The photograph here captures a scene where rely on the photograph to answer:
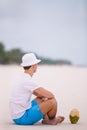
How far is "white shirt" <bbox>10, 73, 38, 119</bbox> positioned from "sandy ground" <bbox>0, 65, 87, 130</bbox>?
13cm

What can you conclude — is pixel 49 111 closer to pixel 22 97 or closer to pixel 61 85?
pixel 22 97

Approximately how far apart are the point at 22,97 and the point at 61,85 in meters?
0.66

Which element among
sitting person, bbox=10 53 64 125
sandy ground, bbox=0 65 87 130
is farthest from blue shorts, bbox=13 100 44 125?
sandy ground, bbox=0 65 87 130

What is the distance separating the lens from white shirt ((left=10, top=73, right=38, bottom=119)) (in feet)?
6.93

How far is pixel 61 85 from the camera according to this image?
9.03 feet

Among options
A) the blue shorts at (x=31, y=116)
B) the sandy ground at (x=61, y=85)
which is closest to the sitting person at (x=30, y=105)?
the blue shorts at (x=31, y=116)

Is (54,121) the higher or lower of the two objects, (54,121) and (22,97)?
the lower

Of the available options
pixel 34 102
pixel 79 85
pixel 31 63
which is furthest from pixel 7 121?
→ pixel 79 85

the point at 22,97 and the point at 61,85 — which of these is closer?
the point at 22,97

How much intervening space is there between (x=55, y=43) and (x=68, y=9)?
9.5 inches

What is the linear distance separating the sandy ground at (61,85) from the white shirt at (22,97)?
0.42 ft

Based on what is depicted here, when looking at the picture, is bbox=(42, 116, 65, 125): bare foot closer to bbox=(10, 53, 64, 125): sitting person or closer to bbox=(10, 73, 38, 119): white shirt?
bbox=(10, 53, 64, 125): sitting person

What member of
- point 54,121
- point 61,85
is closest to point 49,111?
point 54,121

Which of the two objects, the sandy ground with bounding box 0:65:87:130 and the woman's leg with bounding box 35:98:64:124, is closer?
the woman's leg with bounding box 35:98:64:124
